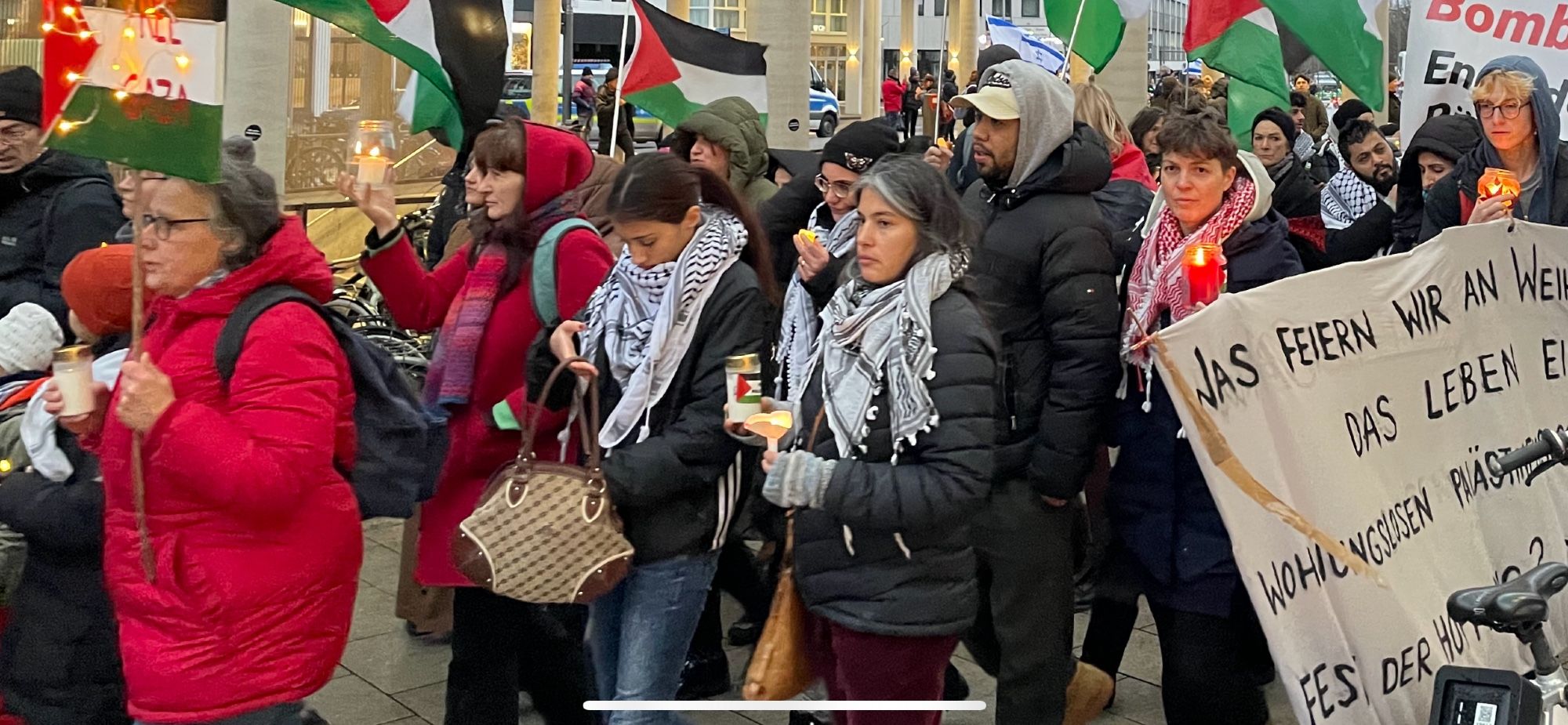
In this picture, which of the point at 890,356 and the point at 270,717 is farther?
the point at 890,356

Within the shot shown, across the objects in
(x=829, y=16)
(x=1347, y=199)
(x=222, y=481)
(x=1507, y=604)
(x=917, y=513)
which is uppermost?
(x=829, y=16)

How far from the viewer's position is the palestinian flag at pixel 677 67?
347 inches

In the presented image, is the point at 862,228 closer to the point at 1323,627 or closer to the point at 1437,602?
the point at 1323,627

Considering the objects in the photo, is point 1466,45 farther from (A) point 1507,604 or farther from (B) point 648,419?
(B) point 648,419

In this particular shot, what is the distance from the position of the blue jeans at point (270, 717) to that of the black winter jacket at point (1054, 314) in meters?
2.00

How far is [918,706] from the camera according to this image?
357cm

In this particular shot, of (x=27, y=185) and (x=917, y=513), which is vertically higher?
(x=27, y=185)

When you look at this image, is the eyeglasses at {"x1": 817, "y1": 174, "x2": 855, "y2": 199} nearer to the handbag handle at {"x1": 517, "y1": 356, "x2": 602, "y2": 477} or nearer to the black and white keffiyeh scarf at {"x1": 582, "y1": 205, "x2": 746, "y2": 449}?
the black and white keffiyeh scarf at {"x1": 582, "y1": 205, "x2": 746, "y2": 449}

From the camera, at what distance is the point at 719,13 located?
62.8m

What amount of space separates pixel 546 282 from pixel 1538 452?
2523 mm

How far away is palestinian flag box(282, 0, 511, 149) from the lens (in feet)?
16.8

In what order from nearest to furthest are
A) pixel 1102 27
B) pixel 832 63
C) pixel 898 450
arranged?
pixel 898 450, pixel 1102 27, pixel 832 63

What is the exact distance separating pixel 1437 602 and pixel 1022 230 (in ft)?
4.81

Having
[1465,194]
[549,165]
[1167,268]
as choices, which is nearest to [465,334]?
[549,165]
